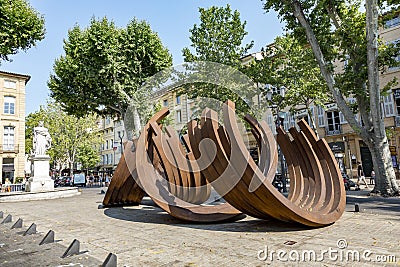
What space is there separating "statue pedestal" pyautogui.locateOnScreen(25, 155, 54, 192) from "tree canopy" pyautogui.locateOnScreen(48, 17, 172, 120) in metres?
6.89

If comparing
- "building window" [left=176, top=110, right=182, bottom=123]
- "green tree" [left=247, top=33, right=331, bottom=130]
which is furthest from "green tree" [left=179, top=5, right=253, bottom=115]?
"building window" [left=176, top=110, right=182, bottom=123]

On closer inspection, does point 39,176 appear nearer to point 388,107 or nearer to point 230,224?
point 230,224

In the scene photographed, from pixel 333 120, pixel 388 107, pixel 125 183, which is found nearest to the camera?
pixel 125 183

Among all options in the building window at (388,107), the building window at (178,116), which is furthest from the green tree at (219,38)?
the building window at (178,116)

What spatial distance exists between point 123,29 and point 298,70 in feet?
45.1

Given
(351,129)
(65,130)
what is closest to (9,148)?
(65,130)

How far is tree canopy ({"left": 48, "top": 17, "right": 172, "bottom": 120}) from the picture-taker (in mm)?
21938

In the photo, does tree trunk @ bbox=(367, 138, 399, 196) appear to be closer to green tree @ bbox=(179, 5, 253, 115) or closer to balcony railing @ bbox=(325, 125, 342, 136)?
green tree @ bbox=(179, 5, 253, 115)

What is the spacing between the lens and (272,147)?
782 cm

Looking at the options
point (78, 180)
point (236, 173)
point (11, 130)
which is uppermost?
point (11, 130)

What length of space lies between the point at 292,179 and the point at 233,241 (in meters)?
3.01

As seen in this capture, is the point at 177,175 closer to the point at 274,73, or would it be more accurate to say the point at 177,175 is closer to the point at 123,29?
the point at 274,73

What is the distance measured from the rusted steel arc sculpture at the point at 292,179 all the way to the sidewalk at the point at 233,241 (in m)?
0.44

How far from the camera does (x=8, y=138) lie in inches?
1572
